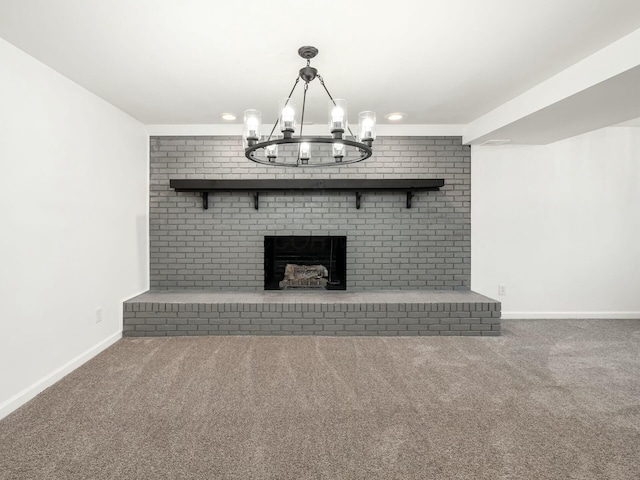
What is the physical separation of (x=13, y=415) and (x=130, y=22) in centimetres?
245

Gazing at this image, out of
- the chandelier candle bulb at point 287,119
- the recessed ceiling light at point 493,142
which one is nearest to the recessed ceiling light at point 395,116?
the recessed ceiling light at point 493,142

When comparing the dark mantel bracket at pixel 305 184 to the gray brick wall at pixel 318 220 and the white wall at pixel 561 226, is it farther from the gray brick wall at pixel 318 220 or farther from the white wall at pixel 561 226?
the white wall at pixel 561 226

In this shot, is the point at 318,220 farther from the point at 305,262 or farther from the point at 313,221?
the point at 305,262

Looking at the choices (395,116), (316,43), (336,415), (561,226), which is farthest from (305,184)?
(561,226)

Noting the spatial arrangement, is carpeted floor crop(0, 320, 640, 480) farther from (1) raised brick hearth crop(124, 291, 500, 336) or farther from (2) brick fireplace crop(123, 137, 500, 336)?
(2) brick fireplace crop(123, 137, 500, 336)

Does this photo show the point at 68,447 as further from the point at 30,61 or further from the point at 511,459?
the point at 30,61

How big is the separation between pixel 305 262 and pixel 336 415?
2229 millimetres

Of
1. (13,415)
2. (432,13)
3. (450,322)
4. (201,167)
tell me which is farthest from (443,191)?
(13,415)

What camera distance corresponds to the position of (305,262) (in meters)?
4.11

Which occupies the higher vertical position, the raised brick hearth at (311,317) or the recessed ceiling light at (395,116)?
the recessed ceiling light at (395,116)

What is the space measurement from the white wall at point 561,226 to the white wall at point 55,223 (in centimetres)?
398

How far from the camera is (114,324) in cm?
330

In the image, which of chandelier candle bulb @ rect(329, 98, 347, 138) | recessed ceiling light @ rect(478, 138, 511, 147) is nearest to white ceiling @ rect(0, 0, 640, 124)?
chandelier candle bulb @ rect(329, 98, 347, 138)

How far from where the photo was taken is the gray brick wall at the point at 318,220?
399cm
